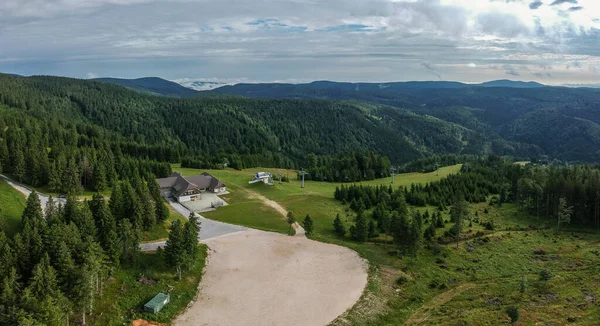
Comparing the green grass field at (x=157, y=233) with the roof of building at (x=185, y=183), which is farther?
the roof of building at (x=185, y=183)

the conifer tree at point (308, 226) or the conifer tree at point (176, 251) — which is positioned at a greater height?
the conifer tree at point (176, 251)

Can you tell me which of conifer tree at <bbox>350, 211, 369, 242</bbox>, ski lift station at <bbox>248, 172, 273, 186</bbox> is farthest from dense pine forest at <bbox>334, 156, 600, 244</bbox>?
ski lift station at <bbox>248, 172, 273, 186</bbox>

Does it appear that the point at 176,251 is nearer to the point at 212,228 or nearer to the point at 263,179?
the point at 212,228

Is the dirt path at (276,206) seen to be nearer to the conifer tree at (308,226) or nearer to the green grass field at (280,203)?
the conifer tree at (308,226)

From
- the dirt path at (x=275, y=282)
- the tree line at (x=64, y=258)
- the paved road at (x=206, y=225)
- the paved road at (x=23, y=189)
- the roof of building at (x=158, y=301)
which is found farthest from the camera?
the paved road at (x=23, y=189)

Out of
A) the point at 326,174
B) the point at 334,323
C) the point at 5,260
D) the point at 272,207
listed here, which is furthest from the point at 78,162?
the point at 326,174

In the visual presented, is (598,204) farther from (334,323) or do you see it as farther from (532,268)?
(334,323)

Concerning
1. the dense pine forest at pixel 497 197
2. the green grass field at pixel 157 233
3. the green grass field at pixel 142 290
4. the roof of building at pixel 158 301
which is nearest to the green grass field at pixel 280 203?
the dense pine forest at pixel 497 197
